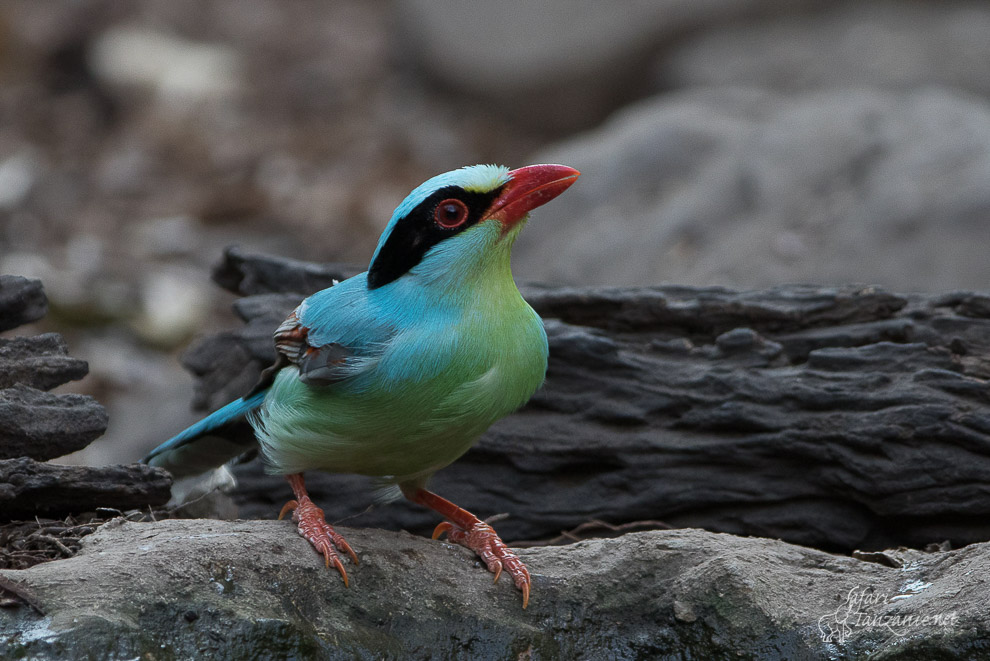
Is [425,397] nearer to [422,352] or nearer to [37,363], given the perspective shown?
[422,352]

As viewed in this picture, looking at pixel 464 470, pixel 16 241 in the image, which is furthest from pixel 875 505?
pixel 16 241

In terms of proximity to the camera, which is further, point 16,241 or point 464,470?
point 16,241

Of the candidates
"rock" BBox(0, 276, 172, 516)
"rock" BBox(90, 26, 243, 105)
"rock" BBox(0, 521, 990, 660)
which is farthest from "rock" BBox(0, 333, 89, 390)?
"rock" BBox(90, 26, 243, 105)

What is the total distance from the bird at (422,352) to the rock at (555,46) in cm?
886

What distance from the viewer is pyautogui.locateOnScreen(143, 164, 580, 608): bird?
3.85 metres

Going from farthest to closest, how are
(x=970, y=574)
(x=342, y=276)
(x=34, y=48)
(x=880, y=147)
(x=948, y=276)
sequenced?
(x=34, y=48), (x=880, y=147), (x=948, y=276), (x=342, y=276), (x=970, y=574)

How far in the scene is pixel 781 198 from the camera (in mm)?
8727

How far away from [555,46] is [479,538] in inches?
368

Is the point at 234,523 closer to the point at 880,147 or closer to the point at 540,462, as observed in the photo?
the point at 540,462

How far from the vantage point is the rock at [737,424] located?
4770 millimetres

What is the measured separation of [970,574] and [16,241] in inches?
371

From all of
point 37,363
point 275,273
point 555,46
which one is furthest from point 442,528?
point 555,46

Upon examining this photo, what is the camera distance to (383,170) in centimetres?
1270

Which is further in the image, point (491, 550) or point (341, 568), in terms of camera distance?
point (491, 550)
